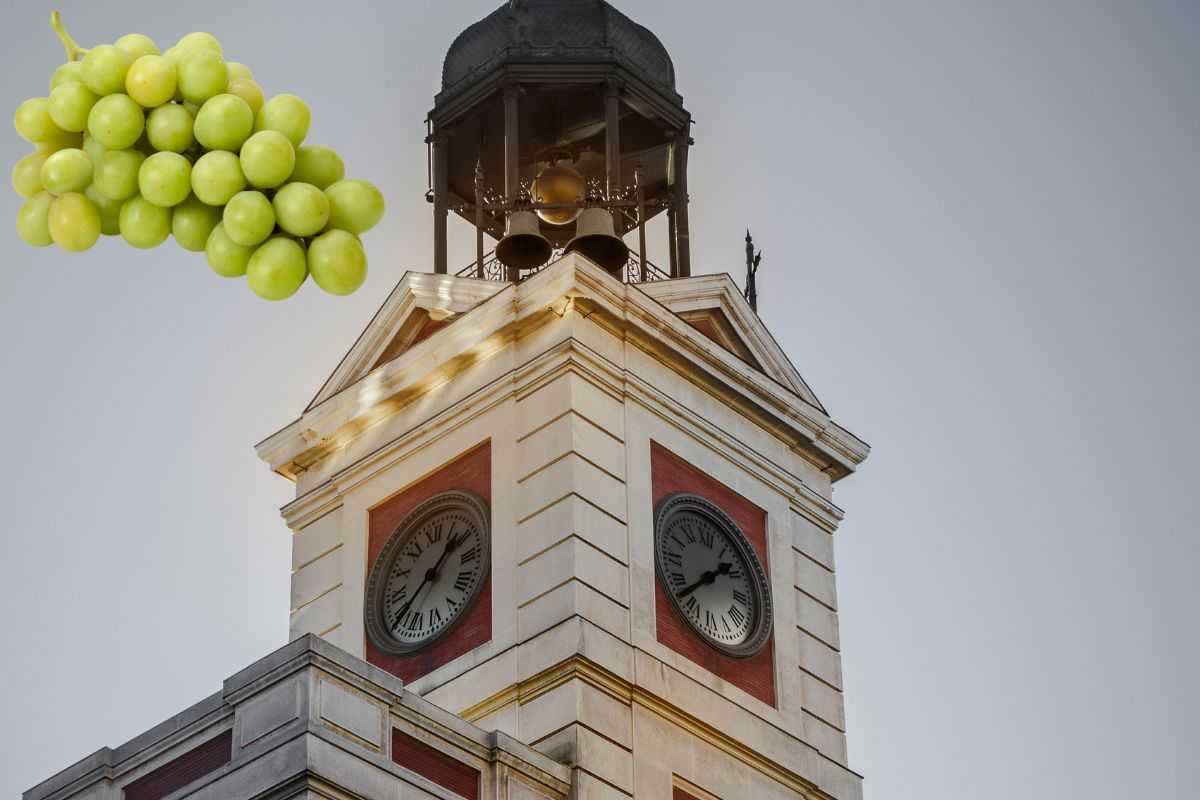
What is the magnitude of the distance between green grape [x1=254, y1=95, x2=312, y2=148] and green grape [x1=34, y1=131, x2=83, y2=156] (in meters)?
0.56

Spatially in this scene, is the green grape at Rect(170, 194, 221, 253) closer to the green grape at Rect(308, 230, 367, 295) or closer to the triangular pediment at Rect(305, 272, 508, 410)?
the green grape at Rect(308, 230, 367, 295)

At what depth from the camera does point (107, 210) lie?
6.93 meters

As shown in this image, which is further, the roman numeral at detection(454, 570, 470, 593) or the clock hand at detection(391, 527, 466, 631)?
the clock hand at detection(391, 527, 466, 631)

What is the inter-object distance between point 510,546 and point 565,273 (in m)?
2.94

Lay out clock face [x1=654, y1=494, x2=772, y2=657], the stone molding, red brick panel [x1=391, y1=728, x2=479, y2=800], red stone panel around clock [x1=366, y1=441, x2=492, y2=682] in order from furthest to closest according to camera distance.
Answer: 1. clock face [x1=654, y1=494, x2=772, y2=657]
2. red stone panel around clock [x1=366, y1=441, x2=492, y2=682]
3. red brick panel [x1=391, y1=728, x2=479, y2=800]
4. the stone molding

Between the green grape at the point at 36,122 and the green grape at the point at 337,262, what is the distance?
2.85ft

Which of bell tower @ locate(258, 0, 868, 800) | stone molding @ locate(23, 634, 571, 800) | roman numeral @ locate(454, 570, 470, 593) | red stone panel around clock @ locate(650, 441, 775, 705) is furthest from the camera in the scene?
roman numeral @ locate(454, 570, 470, 593)

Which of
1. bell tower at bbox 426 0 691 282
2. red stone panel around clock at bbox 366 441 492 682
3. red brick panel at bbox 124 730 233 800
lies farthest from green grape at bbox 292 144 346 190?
bell tower at bbox 426 0 691 282

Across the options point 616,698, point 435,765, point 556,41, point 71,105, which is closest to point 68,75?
point 71,105

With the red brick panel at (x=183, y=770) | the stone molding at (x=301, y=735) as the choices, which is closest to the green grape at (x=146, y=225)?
the stone molding at (x=301, y=735)

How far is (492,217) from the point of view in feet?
90.5

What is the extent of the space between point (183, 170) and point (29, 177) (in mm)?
570

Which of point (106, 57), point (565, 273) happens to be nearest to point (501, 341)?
point (565, 273)

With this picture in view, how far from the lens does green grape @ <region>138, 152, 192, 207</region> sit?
668 centimetres
